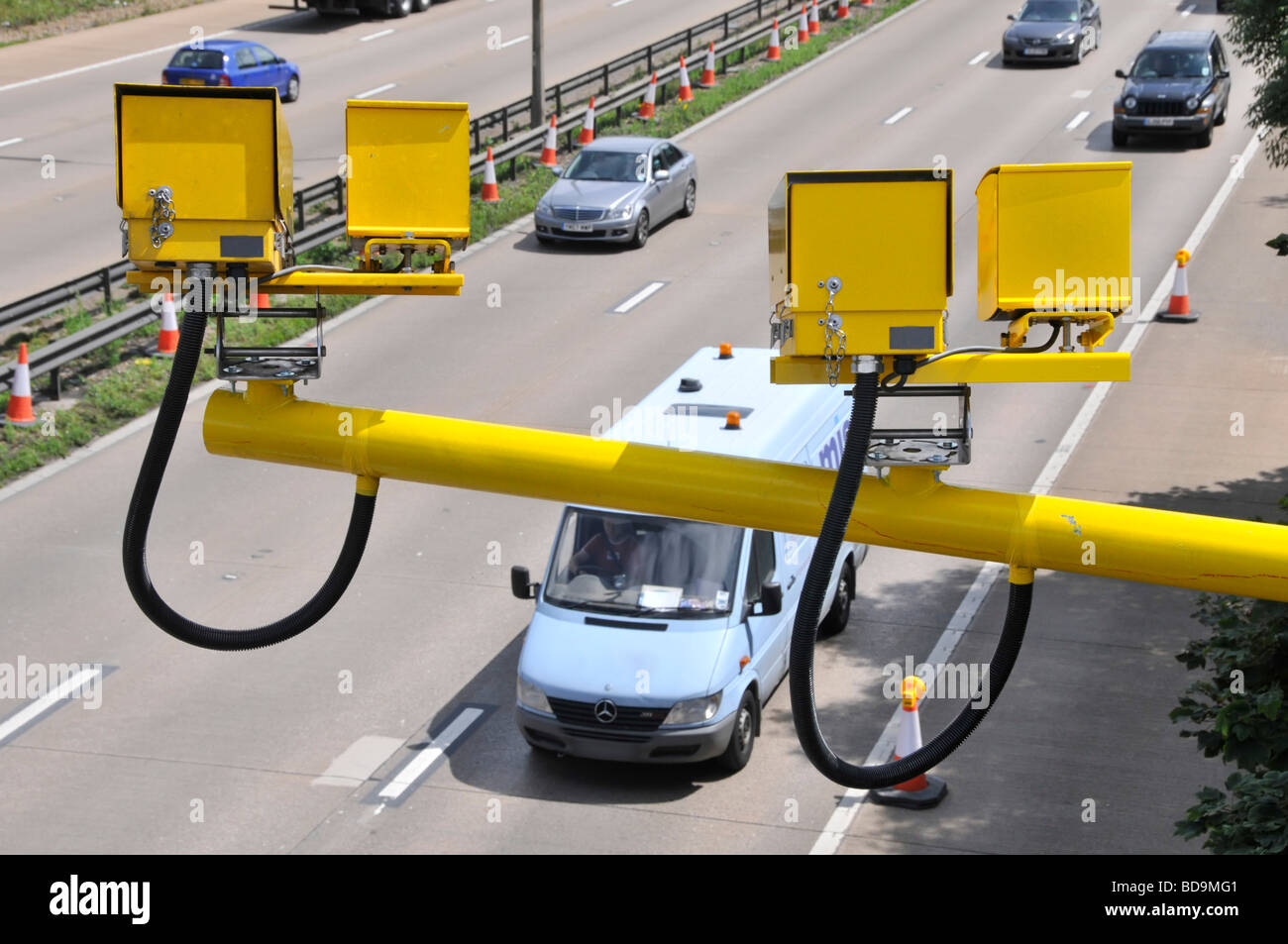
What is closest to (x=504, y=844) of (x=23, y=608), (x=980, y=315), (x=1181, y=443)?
(x=23, y=608)

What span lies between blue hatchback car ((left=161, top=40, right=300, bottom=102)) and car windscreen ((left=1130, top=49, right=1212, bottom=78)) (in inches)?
657

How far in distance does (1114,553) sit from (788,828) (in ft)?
27.0

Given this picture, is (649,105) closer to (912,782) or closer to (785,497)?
(912,782)

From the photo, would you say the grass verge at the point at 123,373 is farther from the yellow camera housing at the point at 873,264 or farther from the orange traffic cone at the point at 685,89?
the yellow camera housing at the point at 873,264

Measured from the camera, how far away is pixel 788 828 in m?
11.9

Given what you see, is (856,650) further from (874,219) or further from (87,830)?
(874,219)

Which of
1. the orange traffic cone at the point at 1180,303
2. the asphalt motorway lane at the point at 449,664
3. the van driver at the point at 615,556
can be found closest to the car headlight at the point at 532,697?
the asphalt motorway lane at the point at 449,664

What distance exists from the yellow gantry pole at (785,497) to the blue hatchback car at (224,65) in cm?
2956

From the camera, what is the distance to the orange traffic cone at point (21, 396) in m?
18.9

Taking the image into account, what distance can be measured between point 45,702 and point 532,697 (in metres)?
4.20

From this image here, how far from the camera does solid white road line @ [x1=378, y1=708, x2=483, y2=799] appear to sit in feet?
40.6

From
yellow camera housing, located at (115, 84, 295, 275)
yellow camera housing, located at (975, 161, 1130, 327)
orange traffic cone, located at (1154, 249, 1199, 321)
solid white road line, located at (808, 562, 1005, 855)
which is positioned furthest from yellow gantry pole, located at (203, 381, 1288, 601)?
orange traffic cone, located at (1154, 249, 1199, 321)

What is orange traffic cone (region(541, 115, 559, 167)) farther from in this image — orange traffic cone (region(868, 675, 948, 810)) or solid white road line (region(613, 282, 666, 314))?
orange traffic cone (region(868, 675, 948, 810))

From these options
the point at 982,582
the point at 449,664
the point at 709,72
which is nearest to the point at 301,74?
the point at 709,72
